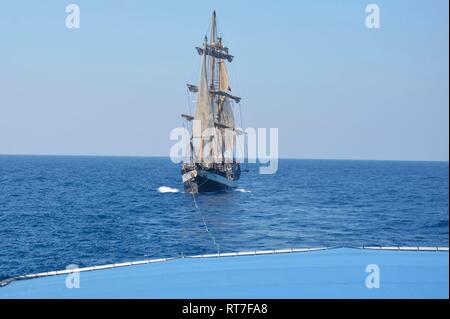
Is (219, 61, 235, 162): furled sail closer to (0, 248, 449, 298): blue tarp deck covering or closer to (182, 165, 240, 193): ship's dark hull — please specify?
(182, 165, 240, 193): ship's dark hull

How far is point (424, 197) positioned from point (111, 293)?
65924 mm

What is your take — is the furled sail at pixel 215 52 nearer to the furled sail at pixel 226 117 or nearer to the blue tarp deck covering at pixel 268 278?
the furled sail at pixel 226 117

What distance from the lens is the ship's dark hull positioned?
67.3m

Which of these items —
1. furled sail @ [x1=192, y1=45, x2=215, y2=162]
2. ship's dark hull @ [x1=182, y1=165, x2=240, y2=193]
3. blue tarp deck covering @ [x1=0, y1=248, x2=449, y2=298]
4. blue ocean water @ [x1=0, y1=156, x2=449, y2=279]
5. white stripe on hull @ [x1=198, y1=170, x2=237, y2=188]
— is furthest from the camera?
furled sail @ [x1=192, y1=45, x2=215, y2=162]

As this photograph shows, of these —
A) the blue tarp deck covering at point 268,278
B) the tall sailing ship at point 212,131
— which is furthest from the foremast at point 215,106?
the blue tarp deck covering at point 268,278

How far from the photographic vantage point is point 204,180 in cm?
6756

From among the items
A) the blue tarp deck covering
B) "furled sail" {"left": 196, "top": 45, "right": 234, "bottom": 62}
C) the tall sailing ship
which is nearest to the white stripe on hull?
the tall sailing ship

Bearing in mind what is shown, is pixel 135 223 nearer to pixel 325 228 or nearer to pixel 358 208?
pixel 325 228

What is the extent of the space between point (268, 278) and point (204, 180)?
184 ft

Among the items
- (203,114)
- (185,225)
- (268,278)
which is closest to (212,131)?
(203,114)

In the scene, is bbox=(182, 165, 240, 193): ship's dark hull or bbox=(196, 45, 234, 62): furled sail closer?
bbox=(182, 165, 240, 193): ship's dark hull

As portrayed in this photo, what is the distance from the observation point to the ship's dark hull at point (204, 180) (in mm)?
67312

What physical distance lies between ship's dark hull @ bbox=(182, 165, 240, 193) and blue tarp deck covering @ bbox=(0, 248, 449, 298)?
5328 centimetres

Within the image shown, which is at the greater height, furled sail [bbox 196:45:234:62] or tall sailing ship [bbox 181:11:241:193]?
furled sail [bbox 196:45:234:62]
